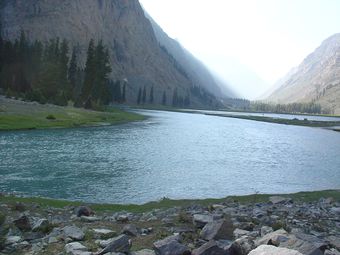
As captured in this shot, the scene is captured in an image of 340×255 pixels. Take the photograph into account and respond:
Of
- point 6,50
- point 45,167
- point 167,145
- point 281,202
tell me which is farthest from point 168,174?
point 6,50

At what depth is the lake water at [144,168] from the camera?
123 ft

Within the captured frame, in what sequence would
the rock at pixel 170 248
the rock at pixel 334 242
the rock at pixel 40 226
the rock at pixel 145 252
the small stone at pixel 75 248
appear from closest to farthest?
the rock at pixel 170 248, the rock at pixel 145 252, the small stone at pixel 75 248, the rock at pixel 334 242, the rock at pixel 40 226

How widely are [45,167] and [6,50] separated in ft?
417

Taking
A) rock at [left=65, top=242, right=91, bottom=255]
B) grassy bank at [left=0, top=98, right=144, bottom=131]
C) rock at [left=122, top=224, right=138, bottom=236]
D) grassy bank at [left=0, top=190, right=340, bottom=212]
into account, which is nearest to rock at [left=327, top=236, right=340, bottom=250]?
rock at [left=122, top=224, right=138, bottom=236]

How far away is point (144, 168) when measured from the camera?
4881cm

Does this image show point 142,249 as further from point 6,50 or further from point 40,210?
point 6,50

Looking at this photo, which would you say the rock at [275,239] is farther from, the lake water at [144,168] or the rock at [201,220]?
the lake water at [144,168]

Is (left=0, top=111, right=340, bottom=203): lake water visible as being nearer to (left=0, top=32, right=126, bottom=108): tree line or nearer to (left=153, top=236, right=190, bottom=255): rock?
(left=153, top=236, right=190, bottom=255): rock

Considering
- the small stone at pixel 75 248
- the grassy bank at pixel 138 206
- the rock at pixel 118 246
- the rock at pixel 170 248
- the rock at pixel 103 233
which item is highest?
the rock at pixel 170 248

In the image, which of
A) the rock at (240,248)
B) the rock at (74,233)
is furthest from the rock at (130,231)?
the rock at (240,248)

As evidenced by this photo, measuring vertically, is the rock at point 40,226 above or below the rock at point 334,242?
below

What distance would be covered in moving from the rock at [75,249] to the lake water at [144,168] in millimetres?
17047

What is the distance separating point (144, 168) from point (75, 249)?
109 ft

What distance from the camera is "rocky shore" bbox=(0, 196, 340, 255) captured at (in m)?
14.5
